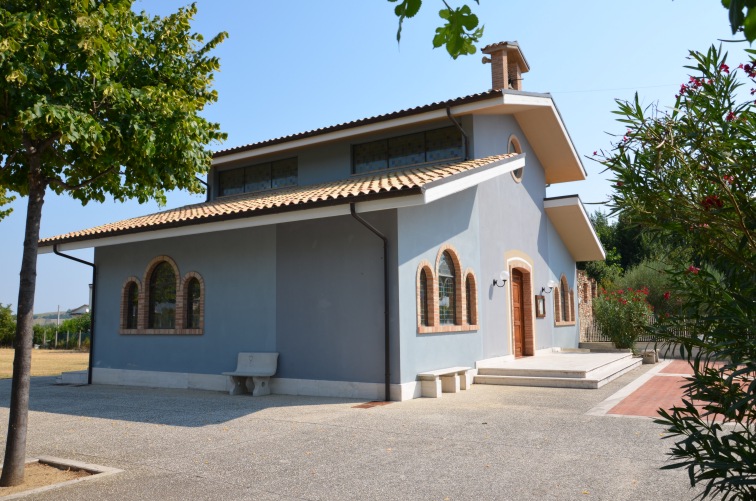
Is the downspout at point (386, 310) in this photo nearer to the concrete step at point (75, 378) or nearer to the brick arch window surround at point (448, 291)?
the brick arch window surround at point (448, 291)

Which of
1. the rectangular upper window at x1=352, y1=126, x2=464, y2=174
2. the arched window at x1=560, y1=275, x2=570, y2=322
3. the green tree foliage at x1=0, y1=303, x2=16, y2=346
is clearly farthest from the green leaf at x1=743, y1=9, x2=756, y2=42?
the green tree foliage at x1=0, y1=303, x2=16, y2=346

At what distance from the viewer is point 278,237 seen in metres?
11.9

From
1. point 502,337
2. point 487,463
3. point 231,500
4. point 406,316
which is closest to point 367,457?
point 487,463

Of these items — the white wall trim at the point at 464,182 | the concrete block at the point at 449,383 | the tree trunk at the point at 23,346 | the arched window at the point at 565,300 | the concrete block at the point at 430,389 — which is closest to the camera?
the tree trunk at the point at 23,346

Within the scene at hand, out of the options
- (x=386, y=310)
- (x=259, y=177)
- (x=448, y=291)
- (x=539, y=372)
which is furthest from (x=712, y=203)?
(x=259, y=177)

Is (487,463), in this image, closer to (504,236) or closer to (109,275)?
(504,236)

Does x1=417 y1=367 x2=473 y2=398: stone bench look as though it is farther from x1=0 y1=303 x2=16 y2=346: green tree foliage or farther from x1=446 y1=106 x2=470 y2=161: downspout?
x1=0 y1=303 x2=16 y2=346: green tree foliage

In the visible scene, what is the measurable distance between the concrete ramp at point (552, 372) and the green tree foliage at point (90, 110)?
7959 mm

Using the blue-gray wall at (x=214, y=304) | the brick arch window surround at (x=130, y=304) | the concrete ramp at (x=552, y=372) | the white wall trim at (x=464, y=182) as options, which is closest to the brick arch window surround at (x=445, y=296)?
the concrete ramp at (x=552, y=372)

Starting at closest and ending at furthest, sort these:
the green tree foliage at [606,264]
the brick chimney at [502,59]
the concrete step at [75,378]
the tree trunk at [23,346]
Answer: the tree trunk at [23,346]
the concrete step at [75,378]
the brick chimney at [502,59]
the green tree foliage at [606,264]

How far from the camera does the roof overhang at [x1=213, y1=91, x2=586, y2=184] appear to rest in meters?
13.2

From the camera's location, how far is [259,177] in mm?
16672

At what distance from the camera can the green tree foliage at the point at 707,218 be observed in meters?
2.62

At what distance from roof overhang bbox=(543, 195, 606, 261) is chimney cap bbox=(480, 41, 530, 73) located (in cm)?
399
